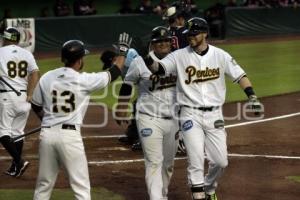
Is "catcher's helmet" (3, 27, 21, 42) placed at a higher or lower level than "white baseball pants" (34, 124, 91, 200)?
higher

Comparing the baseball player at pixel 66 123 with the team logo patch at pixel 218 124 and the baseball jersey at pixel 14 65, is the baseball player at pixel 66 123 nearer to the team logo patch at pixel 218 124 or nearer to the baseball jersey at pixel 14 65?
the team logo patch at pixel 218 124

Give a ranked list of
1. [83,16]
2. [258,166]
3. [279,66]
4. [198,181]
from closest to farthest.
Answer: [198,181] → [258,166] → [279,66] → [83,16]

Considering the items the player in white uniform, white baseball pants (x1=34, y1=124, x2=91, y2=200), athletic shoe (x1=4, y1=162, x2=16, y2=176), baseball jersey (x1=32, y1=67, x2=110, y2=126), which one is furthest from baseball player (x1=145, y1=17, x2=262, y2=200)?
athletic shoe (x1=4, y1=162, x2=16, y2=176)

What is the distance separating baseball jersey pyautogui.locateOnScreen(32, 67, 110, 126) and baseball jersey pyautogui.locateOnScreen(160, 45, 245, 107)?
1154 millimetres

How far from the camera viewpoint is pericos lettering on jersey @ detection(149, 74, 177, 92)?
7.44 m

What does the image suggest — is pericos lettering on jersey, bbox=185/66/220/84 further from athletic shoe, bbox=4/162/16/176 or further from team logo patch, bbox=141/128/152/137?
athletic shoe, bbox=4/162/16/176

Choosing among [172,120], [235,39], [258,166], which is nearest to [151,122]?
[172,120]

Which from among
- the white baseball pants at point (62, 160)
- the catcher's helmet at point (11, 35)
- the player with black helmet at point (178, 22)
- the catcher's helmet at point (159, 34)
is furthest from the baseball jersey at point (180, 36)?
the white baseball pants at point (62, 160)

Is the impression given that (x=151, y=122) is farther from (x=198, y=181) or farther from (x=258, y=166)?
(x=258, y=166)

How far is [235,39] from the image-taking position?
27516 mm

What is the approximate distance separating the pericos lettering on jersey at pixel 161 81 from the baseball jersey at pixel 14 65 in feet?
7.77

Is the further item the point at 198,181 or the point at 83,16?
the point at 83,16

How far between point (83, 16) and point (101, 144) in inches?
572

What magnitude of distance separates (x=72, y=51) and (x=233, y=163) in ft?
12.8
